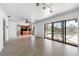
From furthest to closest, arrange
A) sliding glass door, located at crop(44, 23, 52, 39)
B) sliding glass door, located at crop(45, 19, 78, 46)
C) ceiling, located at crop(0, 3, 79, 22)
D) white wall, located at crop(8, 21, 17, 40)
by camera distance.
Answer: white wall, located at crop(8, 21, 17, 40) < sliding glass door, located at crop(44, 23, 52, 39) < sliding glass door, located at crop(45, 19, 78, 46) < ceiling, located at crop(0, 3, 79, 22)

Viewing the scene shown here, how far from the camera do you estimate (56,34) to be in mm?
11133

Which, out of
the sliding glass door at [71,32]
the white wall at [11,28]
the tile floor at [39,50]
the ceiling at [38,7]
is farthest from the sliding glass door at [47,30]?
the ceiling at [38,7]

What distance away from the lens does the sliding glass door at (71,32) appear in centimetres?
854

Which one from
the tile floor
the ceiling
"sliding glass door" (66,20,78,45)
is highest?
the ceiling

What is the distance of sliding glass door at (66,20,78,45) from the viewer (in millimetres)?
8541

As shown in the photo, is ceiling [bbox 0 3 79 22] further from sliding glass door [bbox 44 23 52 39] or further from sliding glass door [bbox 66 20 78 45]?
sliding glass door [bbox 44 23 52 39]

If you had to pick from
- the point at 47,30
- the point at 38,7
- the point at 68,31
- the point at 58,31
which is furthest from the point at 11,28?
the point at 38,7

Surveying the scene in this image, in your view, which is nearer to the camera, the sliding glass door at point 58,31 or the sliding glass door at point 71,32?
the sliding glass door at point 71,32

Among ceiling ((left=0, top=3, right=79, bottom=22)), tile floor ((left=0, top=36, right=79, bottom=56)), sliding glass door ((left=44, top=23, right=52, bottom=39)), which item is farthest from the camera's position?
sliding glass door ((left=44, top=23, right=52, bottom=39))

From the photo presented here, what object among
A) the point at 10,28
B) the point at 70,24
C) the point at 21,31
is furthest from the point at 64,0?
the point at 21,31

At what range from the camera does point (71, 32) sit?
29.6ft

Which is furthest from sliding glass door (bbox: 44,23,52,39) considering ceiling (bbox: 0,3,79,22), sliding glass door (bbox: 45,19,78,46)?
ceiling (bbox: 0,3,79,22)

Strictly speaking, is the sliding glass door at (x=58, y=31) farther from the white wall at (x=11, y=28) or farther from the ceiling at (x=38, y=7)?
the white wall at (x=11, y=28)

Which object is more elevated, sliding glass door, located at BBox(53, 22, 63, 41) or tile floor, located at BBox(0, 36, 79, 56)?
sliding glass door, located at BBox(53, 22, 63, 41)
